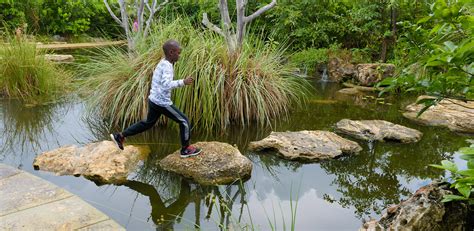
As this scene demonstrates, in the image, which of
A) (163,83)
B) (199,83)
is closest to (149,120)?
(163,83)

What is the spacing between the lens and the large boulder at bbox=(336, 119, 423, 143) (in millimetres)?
5128

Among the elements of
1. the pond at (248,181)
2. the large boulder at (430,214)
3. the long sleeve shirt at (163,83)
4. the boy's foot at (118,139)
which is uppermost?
the long sleeve shirt at (163,83)

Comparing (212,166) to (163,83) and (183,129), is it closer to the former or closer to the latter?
(183,129)

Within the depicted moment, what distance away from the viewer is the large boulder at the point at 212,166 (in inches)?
147

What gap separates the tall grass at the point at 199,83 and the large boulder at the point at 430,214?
3.00m

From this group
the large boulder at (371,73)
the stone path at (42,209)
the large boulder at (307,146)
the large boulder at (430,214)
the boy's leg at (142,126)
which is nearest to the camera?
the large boulder at (430,214)

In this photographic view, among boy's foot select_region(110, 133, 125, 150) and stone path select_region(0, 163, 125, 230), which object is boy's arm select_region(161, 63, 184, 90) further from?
stone path select_region(0, 163, 125, 230)

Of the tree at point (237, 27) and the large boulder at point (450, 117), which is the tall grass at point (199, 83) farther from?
the large boulder at point (450, 117)

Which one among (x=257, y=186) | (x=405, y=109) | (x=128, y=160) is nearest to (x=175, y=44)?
(x=128, y=160)

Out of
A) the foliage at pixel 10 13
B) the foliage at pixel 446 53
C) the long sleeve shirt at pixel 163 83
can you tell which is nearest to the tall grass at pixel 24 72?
the long sleeve shirt at pixel 163 83

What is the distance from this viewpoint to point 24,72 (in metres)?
6.43

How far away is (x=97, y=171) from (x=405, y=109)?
→ 205 inches

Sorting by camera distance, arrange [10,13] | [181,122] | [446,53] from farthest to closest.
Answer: [10,13]
[181,122]
[446,53]

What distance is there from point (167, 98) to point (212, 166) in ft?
2.52
